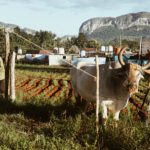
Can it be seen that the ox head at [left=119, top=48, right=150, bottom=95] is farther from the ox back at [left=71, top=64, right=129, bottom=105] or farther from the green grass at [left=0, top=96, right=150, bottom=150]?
the green grass at [left=0, top=96, right=150, bottom=150]

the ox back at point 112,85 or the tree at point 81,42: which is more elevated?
the tree at point 81,42

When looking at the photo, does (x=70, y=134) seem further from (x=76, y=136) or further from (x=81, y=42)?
(x=81, y=42)

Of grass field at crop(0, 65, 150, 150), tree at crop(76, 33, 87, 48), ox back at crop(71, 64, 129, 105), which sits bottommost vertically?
grass field at crop(0, 65, 150, 150)

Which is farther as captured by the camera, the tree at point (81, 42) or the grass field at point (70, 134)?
the tree at point (81, 42)

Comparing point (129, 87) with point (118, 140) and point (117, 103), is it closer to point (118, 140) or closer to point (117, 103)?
point (117, 103)

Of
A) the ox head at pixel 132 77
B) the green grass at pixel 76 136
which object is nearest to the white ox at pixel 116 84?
the ox head at pixel 132 77

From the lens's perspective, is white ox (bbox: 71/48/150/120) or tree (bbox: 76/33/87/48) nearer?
white ox (bbox: 71/48/150/120)

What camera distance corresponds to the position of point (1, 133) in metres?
5.66

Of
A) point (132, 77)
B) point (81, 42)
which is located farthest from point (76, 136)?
point (81, 42)

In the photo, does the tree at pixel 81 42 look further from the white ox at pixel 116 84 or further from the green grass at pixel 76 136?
the green grass at pixel 76 136

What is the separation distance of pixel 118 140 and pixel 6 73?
17.5 feet

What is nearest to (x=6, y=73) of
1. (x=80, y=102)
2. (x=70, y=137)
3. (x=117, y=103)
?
(x=80, y=102)

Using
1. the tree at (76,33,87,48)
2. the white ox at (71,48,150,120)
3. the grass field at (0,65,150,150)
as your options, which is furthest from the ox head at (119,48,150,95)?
the tree at (76,33,87,48)

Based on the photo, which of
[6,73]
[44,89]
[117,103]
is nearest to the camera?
[117,103]
